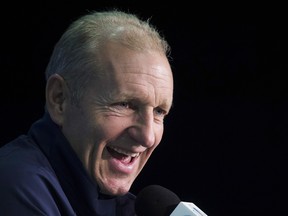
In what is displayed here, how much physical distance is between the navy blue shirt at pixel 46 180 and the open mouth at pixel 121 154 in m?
0.09

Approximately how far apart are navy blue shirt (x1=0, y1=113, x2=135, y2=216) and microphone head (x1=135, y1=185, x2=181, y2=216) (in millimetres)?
86

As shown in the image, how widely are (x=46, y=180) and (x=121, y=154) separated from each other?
247mm

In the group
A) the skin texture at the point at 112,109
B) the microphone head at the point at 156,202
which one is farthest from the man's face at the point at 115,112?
the microphone head at the point at 156,202

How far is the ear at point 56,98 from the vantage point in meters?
1.31

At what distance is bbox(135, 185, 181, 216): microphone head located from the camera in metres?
1.31

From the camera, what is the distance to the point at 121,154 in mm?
1336

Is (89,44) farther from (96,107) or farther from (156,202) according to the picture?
(156,202)

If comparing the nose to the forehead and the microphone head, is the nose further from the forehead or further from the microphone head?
the microphone head

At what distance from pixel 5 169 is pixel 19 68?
1302 millimetres

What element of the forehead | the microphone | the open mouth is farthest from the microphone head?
the forehead

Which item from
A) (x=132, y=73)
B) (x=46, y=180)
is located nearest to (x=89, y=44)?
(x=132, y=73)

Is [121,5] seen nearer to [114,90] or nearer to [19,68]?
[19,68]

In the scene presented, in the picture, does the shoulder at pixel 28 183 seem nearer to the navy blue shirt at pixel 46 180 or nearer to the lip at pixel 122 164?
the navy blue shirt at pixel 46 180

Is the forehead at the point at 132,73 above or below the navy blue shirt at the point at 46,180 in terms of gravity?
above
